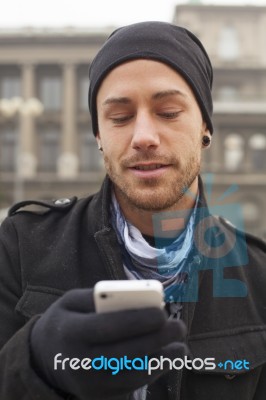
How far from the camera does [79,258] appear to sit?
6.21ft

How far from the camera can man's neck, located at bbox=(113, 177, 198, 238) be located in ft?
6.28

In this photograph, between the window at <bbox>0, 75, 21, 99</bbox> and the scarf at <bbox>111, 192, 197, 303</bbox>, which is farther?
the window at <bbox>0, 75, 21, 99</bbox>

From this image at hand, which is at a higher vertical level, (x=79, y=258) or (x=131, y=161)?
(x=131, y=161)

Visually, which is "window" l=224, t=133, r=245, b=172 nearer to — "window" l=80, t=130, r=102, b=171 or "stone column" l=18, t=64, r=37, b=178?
"window" l=80, t=130, r=102, b=171

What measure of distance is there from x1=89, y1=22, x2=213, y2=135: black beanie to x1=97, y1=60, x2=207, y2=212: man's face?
0.03m

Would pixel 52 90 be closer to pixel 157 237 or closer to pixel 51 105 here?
pixel 51 105

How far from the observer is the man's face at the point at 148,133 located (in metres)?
1.78

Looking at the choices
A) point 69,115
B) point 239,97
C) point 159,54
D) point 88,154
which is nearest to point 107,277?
point 159,54

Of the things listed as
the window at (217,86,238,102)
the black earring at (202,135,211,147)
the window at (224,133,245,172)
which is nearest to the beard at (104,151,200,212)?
the black earring at (202,135,211,147)

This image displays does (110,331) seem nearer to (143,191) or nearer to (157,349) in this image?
(157,349)

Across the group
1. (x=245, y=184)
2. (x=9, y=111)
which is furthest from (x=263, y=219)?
(x=9, y=111)

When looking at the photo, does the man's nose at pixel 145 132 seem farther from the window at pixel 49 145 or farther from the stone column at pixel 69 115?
the window at pixel 49 145

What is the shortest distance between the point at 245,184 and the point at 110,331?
30.0m

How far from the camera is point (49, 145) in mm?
35031
